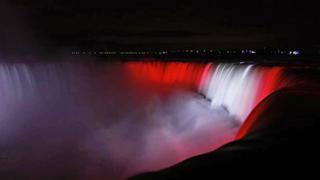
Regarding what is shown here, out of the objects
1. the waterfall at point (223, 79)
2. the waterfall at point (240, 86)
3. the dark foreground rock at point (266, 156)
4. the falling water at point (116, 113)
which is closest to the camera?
the dark foreground rock at point (266, 156)

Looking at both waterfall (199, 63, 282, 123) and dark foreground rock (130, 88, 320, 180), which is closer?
dark foreground rock (130, 88, 320, 180)

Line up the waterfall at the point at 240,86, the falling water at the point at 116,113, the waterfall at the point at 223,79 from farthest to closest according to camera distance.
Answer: the waterfall at the point at 223,79
the waterfall at the point at 240,86
the falling water at the point at 116,113

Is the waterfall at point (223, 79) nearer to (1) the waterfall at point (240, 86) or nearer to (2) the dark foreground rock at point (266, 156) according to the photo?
(1) the waterfall at point (240, 86)

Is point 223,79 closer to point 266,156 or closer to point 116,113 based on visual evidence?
point 116,113

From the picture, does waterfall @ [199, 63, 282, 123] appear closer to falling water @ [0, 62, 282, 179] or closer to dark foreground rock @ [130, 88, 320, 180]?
falling water @ [0, 62, 282, 179]

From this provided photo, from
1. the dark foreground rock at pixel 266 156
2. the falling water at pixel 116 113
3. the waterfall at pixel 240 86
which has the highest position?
the dark foreground rock at pixel 266 156

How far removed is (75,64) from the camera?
27.8m

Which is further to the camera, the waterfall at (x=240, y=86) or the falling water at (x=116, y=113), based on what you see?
the waterfall at (x=240, y=86)

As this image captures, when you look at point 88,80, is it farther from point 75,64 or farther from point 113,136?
point 113,136

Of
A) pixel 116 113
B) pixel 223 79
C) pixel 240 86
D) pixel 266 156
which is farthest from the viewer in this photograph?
pixel 116 113

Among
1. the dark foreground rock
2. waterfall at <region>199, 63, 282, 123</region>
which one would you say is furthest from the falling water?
the dark foreground rock

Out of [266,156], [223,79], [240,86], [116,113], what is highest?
[266,156]

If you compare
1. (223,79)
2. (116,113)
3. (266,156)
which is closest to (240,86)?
(223,79)

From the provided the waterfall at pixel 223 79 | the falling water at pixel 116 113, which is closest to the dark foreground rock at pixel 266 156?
the falling water at pixel 116 113
